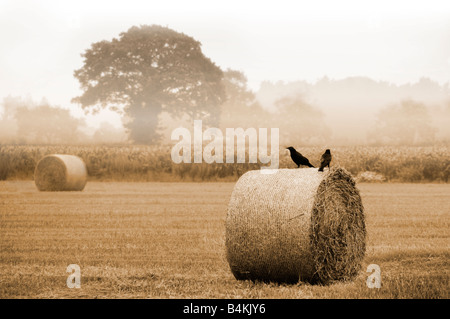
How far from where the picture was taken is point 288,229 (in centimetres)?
803

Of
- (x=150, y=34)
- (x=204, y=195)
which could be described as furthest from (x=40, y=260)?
(x=150, y=34)

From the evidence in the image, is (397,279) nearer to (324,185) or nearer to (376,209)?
(324,185)

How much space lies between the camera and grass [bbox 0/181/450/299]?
8.07 m

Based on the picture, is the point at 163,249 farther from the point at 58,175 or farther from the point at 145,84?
the point at 145,84

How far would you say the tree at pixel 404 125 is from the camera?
6896 cm

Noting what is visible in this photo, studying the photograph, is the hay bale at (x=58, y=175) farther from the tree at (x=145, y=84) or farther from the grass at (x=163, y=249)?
the tree at (x=145, y=84)

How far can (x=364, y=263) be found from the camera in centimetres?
1009

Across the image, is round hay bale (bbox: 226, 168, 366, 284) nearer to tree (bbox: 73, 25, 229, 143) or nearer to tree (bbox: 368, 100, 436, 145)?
tree (bbox: 73, 25, 229, 143)

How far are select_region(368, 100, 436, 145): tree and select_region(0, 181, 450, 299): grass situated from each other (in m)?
49.2

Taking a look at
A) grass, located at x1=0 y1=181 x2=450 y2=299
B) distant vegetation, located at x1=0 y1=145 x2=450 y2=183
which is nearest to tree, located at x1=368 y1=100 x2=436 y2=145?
distant vegetation, located at x1=0 y1=145 x2=450 y2=183

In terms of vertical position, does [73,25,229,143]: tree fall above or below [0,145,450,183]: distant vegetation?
above

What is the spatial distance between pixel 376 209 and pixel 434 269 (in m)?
8.89

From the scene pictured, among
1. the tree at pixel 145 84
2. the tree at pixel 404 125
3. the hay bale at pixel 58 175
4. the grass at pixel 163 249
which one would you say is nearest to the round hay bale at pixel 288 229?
the grass at pixel 163 249

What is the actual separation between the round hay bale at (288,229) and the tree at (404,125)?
59706mm
